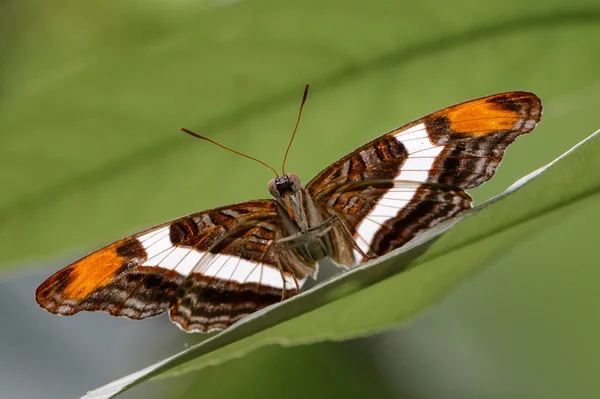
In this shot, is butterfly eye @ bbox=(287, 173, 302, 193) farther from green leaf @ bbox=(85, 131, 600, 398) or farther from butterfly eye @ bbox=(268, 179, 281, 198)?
green leaf @ bbox=(85, 131, 600, 398)

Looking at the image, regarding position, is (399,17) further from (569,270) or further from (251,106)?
(569,270)

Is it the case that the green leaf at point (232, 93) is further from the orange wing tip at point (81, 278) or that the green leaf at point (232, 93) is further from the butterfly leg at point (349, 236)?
the butterfly leg at point (349, 236)

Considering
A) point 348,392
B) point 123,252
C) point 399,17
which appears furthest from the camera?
point 348,392

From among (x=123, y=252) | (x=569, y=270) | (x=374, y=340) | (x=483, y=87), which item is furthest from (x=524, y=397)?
(x=123, y=252)

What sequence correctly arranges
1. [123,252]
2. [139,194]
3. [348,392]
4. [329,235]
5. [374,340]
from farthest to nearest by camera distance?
[374,340], [348,392], [329,235], [123,252], [139,194]

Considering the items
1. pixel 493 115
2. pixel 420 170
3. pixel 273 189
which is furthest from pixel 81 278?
pixel 493 115

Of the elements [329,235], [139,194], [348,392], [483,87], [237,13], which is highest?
[237,13]

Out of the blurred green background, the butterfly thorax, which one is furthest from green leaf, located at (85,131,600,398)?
the butterfly thorax
